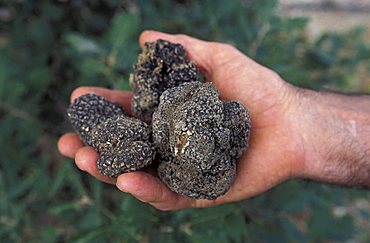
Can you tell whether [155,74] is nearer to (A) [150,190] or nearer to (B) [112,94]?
(B) [112,94]

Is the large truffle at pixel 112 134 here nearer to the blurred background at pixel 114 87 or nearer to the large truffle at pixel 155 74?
the large truffle at pixel 155 74

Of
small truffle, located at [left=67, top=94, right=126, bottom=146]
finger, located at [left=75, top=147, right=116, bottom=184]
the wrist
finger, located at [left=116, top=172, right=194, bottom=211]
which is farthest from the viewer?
the wrist

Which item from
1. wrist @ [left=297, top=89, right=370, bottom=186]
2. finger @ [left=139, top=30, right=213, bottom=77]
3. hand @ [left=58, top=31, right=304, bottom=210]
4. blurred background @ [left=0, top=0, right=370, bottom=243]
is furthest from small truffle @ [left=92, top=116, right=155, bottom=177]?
wrist @ [left=297, top=89, right=370, bottom=186]

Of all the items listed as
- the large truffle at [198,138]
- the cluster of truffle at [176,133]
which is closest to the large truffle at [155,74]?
the cluster of truffle at [176,133]

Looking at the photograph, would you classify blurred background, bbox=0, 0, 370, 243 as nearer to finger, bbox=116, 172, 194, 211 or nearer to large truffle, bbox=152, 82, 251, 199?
finger, bbox=116, 172, 194, 211

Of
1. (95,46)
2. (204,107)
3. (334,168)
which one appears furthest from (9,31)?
(334,168)

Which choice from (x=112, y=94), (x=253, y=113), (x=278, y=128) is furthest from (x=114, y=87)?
(x=278, y=128)

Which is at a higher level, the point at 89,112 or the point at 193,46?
the point at 193,46
